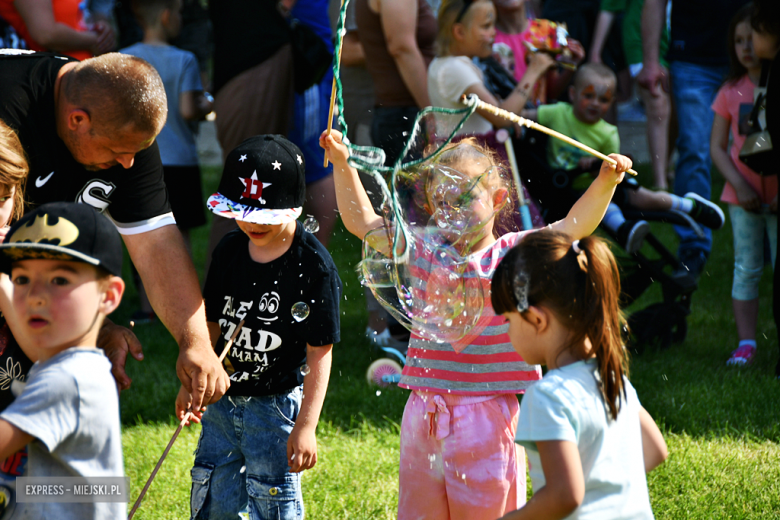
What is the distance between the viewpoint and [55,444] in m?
1.54

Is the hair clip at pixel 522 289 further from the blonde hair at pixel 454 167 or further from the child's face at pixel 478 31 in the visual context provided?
the child's face at pixel 478 31

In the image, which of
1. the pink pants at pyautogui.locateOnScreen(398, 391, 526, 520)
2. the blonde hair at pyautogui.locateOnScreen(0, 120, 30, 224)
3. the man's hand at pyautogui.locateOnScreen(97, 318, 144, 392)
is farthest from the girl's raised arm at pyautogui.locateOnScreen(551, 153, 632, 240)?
the blonde hair at pyautogui.locateOnScreen(0, 120, 30, 224)

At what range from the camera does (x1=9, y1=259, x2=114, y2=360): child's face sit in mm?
1602

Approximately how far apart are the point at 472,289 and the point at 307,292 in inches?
20.0

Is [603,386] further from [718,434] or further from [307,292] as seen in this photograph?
[718,434]

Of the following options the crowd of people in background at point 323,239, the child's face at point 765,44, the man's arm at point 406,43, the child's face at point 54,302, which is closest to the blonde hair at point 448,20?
the crowd of people in background at point 323,239

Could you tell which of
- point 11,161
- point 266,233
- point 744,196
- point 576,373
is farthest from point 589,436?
point 744,196

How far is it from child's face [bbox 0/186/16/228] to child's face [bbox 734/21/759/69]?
12.4 feet

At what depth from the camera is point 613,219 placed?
14.8ft

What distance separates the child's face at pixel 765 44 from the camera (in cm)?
410

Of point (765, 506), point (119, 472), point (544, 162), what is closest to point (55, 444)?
point (119, 472)

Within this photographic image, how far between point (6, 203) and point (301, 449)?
104cm

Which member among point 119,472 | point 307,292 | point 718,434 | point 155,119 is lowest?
point 718,434

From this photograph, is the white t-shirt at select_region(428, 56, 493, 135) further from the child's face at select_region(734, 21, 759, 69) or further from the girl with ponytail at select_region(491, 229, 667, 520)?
the girl with ponytail at select_region(491, 229, 667, 520)
